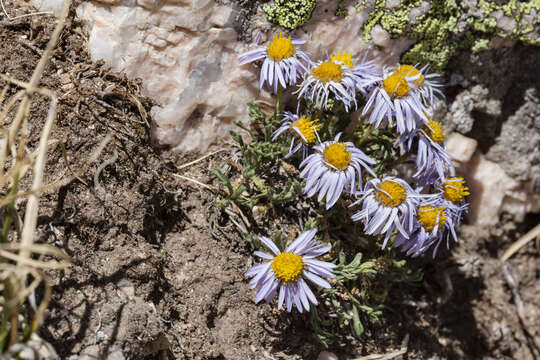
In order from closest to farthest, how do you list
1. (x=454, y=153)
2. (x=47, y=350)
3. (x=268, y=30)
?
(x=47, y=350) → (x=268, y=30) → (x=454, y=153)

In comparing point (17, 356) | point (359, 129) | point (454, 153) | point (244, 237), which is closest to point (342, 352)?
point (244, 237)

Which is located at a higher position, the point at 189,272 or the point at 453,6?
the point at 453,6

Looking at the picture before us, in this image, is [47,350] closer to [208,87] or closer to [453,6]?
[208,87]

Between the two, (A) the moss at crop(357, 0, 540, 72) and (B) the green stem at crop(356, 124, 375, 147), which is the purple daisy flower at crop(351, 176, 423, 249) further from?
(A) the moss at crop(357, 0, 540, 72)

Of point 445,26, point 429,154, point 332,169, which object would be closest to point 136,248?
point 332,169

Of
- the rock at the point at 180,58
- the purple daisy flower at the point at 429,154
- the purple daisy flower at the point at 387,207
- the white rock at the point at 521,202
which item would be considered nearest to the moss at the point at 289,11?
the rock at the point at 180,58

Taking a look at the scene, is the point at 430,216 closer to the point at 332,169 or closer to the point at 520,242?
the point at 332,169

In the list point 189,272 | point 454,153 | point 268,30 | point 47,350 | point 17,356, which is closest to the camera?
point 17,356

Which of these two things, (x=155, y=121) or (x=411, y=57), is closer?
(x=155, y=121)
